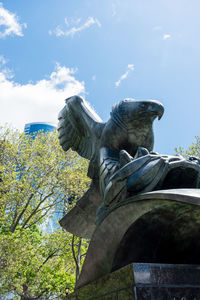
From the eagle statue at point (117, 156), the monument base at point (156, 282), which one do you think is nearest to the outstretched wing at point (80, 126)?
the eagle statue at point (117, 156)

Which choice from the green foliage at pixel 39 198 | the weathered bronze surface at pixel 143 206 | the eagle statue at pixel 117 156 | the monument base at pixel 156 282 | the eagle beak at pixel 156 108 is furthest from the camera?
the green foliage at pixel 39 198

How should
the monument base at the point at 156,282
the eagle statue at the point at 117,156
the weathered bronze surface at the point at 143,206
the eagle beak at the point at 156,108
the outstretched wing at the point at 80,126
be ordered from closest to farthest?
the monument base at the point at 156,282 < the weathered bronze surface at the point at 143,206 < the eagle statue at the point at 117,156 < the eagle beak at the point at 156,108 < the outstretched wing at the point at 80,126

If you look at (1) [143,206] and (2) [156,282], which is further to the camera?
(1) [143,206]

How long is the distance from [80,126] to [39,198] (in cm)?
1210

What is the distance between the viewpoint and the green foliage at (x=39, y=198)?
13305 millimetres

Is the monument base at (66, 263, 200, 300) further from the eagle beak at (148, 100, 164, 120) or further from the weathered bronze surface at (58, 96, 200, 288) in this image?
the eagle beak at (148, 100, 164, 120)

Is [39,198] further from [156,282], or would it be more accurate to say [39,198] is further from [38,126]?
[38,126]

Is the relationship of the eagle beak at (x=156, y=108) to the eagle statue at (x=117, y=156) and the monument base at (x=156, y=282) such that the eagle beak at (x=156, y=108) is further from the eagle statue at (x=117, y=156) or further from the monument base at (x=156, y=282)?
the monument base at (x=156, y=282)

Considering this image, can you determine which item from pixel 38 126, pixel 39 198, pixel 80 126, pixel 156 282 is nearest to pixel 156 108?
pixel 80 126

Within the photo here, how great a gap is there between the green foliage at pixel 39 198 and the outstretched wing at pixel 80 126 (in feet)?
29.4

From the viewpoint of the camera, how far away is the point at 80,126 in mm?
4402

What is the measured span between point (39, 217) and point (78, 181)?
385 cm

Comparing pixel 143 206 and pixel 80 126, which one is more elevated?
pixel 80 126

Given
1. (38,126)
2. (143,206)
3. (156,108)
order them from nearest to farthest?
(143,206)
(156,108)
(38,126)
